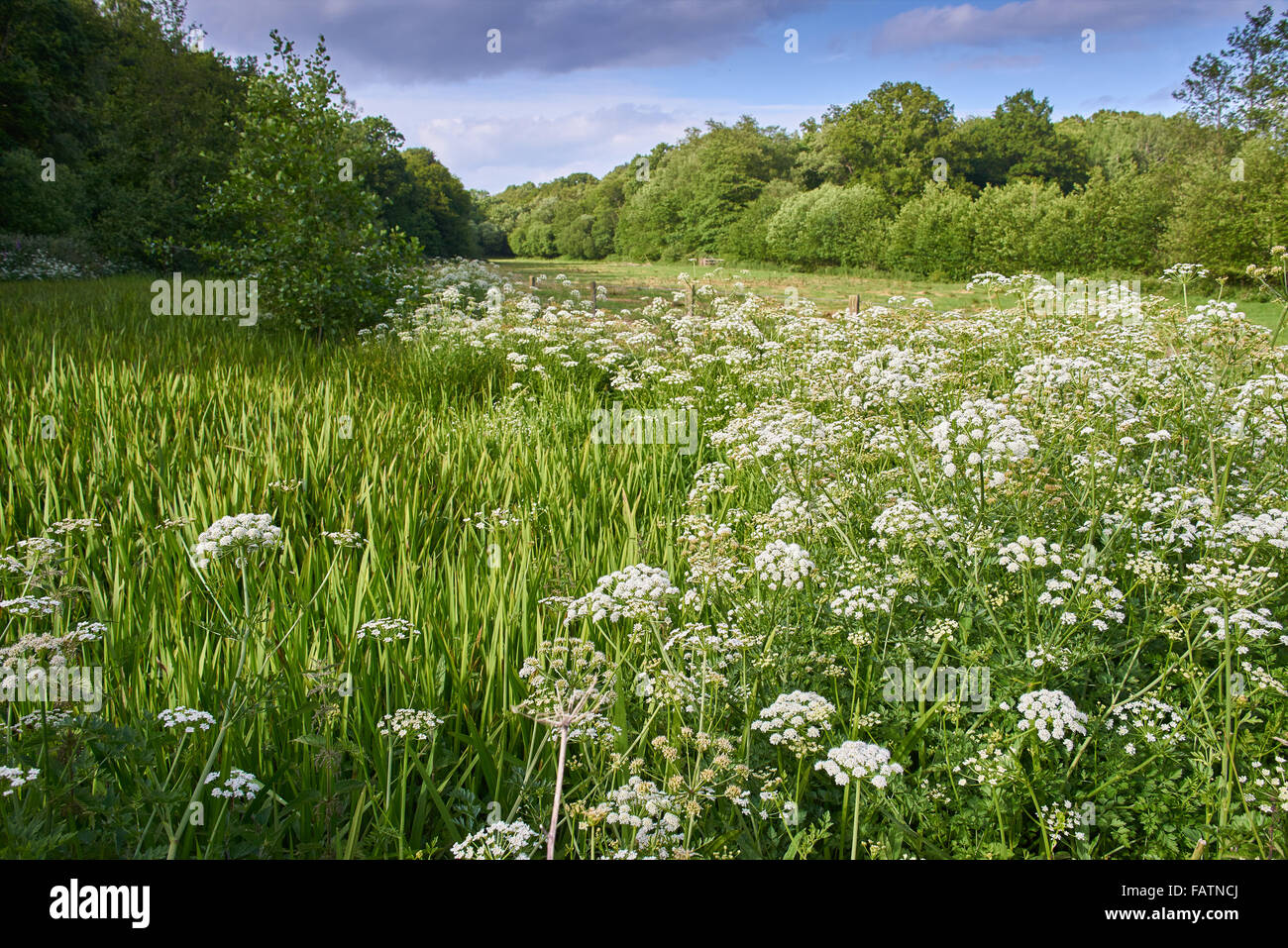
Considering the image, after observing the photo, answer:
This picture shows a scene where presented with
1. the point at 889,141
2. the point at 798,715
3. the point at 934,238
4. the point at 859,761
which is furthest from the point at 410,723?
the point at 889,141

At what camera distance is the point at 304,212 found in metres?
11.2

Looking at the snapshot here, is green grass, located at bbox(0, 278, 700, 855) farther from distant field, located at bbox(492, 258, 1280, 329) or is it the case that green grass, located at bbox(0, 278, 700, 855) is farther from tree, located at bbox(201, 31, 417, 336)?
distant field, located at bbox(492, 258, 1280, 329)

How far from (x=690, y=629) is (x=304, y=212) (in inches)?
455

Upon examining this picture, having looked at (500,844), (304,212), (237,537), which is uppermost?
(304,212)

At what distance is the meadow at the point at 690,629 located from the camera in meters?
1.91

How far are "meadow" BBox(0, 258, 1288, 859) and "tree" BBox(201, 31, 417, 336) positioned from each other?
5.63 m

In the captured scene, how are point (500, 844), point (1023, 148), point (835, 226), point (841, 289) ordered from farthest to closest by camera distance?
point (1023, 148) → point (835, 226) → point (841, 289) → point (500, 844)

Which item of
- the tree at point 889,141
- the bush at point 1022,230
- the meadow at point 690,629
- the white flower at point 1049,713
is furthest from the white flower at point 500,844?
the tree at point 889,141

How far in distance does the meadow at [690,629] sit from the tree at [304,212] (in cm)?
563

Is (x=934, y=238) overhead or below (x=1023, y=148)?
below

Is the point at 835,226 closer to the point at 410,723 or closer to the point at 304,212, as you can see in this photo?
the point at 304,212
